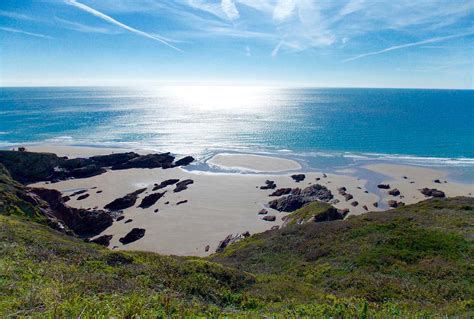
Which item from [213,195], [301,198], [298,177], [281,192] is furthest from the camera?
[298,177]

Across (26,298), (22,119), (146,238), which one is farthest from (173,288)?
(22,119)

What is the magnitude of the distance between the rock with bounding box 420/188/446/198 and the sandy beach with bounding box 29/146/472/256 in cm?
124

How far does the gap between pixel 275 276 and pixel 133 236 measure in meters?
21.9

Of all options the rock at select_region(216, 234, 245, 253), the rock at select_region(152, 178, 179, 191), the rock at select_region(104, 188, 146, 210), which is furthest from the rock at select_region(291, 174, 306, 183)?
the rock at select_region(104, 188, 146, 210)

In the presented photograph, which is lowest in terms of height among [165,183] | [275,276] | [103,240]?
[103,240]

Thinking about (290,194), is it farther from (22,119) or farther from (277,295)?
(22,119)

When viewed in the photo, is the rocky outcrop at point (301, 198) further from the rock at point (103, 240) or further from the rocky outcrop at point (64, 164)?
the rocky outcrop at point (64, 164)

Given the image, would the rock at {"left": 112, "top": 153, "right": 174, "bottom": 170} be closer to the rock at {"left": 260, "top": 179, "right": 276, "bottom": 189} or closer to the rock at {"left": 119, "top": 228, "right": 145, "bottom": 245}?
the rock at {"left": 260, "top": 179, "right": 276, "bottom": 189}

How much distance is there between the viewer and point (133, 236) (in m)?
34.8

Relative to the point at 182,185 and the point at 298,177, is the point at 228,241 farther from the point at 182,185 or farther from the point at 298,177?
the point at 298,177

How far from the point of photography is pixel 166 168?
6619cm

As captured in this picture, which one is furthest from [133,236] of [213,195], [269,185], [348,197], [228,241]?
[348,197]

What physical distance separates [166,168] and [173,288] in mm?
55095

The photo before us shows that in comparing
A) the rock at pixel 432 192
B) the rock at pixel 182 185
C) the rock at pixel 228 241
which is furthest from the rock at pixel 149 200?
the rock at pixel 432 192
